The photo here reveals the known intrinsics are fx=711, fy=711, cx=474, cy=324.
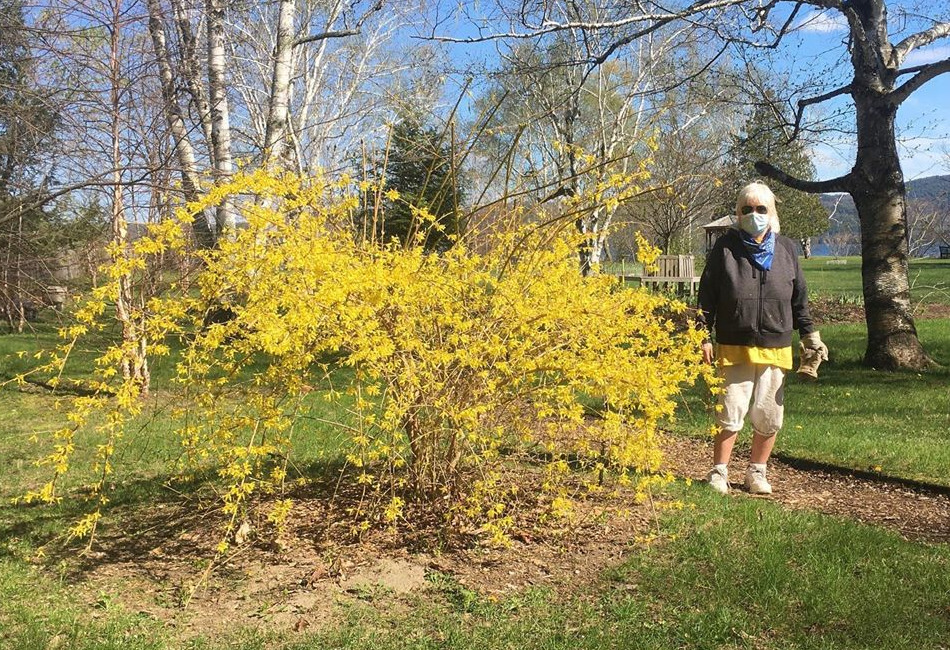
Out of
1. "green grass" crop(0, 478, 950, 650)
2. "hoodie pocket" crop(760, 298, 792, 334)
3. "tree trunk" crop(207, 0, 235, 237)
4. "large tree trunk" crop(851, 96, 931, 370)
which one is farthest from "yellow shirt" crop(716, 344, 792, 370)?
"tree trunk" crop(207, 0, 235, 237)

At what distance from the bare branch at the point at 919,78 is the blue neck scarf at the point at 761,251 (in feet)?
15.4

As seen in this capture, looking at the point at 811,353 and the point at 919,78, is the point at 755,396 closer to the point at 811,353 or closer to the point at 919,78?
the point at 811,353

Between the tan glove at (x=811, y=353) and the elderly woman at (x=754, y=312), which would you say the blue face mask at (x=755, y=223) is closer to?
the elderly woman at (x=754, y=312)

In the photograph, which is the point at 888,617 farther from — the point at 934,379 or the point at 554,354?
the point at 934,379

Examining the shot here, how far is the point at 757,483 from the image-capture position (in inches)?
161

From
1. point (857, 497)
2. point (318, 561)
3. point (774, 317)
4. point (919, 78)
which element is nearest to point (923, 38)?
point (919, 78)

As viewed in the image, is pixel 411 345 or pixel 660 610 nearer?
pixel 660 610

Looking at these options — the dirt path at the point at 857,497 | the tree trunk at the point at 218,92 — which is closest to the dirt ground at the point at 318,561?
the dirt path at the point at 857,497

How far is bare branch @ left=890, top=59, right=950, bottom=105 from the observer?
22.7 feet

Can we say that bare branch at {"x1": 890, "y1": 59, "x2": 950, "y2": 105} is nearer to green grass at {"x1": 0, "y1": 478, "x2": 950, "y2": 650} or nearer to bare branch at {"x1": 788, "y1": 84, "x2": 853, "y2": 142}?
bare branch at {"x1": 788, "y1": 84, "x2": 853, "y2": 142}

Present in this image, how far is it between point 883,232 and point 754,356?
478cm

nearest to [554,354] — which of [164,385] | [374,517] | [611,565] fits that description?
[611,565]

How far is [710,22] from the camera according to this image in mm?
7391

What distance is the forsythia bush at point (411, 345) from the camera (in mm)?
2836
